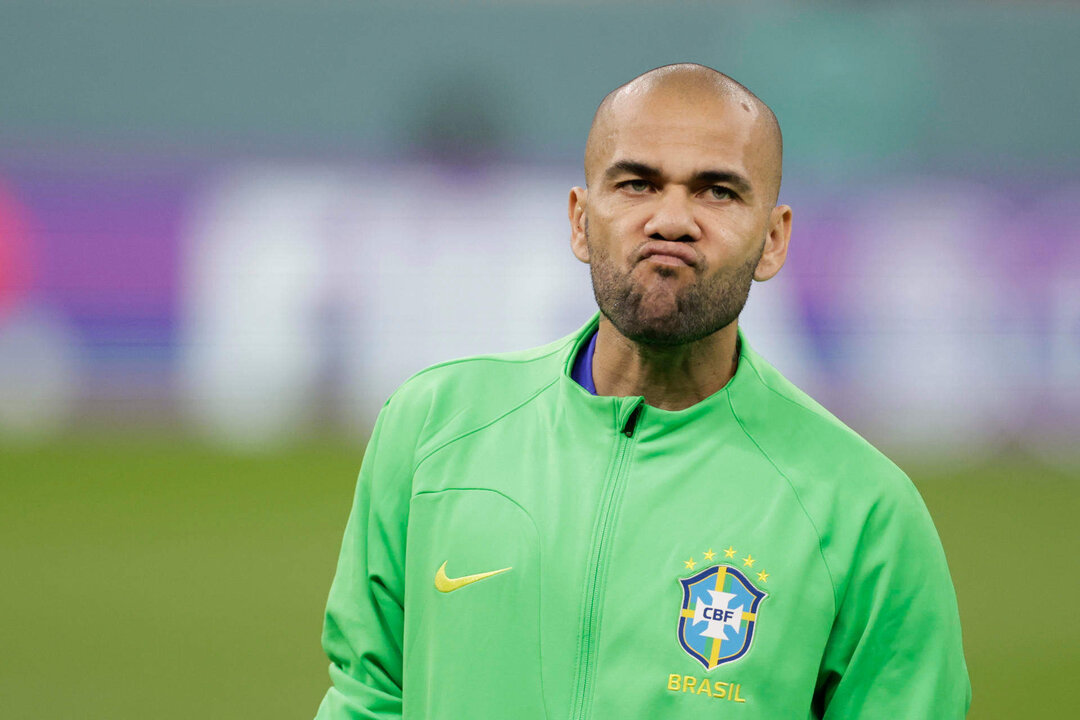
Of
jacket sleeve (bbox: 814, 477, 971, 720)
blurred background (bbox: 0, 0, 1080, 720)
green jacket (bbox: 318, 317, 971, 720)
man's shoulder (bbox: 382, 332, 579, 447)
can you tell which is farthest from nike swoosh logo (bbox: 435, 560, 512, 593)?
blurred background (bbox: 0, 0, 1080, 720)

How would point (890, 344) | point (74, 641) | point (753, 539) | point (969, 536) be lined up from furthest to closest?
1. point (890, 344)
2. point (969, 536)
3. point (74, 641)
4. point (753, 539)

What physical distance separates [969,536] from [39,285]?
14.0 ft

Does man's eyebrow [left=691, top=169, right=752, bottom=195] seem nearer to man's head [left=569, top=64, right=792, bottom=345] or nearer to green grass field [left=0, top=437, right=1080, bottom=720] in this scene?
man's head [left=569, top=64, right=792, bottom=345]

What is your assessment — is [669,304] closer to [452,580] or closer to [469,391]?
[469,391]

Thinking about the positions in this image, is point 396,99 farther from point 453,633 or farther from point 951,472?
point 453,633

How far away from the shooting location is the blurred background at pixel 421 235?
5.62m

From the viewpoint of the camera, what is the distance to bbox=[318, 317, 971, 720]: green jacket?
1310mm

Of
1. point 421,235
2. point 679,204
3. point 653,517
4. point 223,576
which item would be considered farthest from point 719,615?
point 421,235

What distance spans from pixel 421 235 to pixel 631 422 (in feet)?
14.6

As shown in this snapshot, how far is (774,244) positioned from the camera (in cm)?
153

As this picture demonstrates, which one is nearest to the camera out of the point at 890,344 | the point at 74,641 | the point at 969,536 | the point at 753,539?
the point at 753,539

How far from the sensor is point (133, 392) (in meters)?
5.77

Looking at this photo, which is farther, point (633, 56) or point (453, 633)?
point (633, 56)

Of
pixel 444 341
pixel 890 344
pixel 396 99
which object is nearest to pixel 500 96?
pixel 396 99
